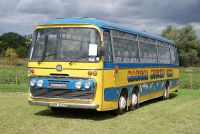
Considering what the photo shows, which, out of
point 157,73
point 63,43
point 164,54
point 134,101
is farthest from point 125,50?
point 164,54

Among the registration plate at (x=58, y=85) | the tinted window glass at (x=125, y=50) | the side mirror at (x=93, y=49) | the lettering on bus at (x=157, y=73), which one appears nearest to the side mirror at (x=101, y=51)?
the side mirror at (x=93, y=49)

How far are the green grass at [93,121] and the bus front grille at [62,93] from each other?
2.22 feet

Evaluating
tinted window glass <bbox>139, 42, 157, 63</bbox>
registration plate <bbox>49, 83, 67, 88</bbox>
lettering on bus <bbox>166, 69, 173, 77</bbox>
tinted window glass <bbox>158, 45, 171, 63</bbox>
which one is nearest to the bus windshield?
registration plate <bbox>49, 83, 67, 88</bbox>

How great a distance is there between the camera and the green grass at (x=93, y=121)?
36.2ft

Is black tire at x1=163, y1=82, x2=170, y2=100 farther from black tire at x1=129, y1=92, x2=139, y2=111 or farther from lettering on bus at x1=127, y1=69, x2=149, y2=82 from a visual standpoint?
black tire at x1=129, y1=92, x2=139, y2=111

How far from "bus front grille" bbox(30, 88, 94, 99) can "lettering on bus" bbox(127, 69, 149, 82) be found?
3.00 metres

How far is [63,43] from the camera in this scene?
519 inches

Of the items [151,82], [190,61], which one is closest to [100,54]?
[151,82]

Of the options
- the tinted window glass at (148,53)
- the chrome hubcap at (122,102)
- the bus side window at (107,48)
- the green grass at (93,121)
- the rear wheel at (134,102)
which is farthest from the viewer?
the tinted window glass at (148,53)

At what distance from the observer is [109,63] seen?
13422 mm

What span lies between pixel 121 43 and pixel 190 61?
2667 inches

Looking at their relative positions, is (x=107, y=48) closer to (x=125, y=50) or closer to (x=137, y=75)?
(x=125, y=50)

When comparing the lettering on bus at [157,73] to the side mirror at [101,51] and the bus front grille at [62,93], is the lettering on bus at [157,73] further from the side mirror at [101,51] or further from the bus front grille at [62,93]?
the bus front grille at [62,93]

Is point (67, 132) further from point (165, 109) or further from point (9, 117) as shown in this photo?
point (165, 109)
